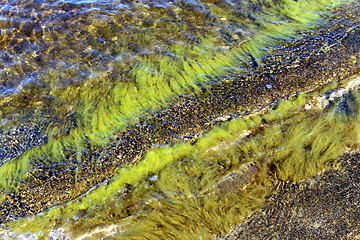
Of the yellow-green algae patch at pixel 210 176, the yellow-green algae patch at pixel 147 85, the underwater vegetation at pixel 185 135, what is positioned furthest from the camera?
the yellow-green algae patch at pixel 147 85

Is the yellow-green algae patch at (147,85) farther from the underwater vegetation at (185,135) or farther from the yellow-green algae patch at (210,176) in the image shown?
the yellow-green algae patch at (210,176)

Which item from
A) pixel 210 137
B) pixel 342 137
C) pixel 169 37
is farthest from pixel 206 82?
pixel 342 137

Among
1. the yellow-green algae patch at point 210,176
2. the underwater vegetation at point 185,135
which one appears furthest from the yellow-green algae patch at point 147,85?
the yellow-green algae patch at point 210,176

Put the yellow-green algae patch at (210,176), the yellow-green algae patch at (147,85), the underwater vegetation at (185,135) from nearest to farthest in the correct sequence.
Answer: the yellow-green algae patch at (210,176) < the underwater vegetation at (185,135) < the yellow-green algae patch at (147,85)

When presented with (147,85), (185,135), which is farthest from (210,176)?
(147,85)

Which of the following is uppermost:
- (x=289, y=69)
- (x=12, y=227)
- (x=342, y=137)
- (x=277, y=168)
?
(x=289, y=69)

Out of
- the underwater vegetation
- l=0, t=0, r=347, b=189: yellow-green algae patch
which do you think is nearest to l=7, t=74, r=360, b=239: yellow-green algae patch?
the underwater vegetation

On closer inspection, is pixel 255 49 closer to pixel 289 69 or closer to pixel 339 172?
pixel 289 69
